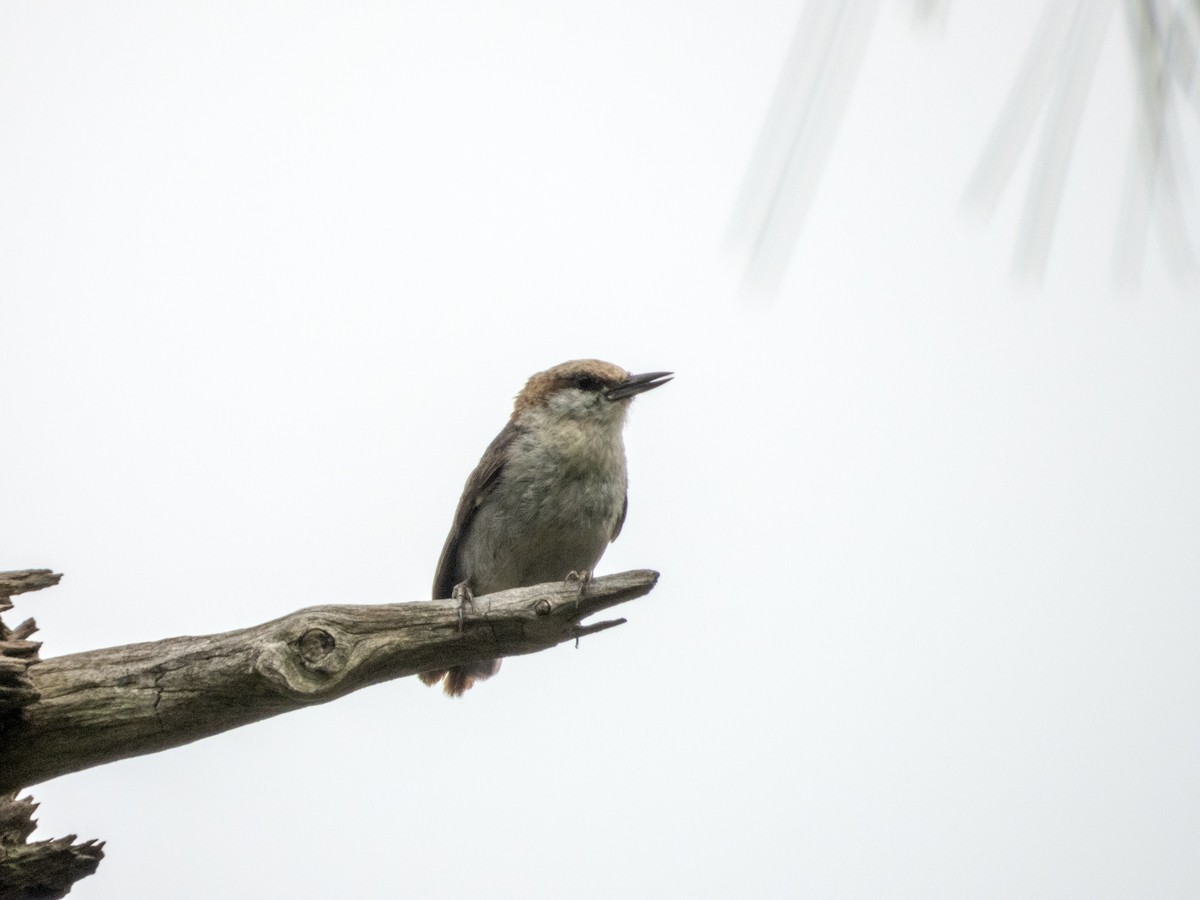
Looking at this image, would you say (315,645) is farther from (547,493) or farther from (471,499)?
(471,499)

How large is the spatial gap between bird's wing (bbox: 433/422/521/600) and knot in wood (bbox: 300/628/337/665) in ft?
8.63

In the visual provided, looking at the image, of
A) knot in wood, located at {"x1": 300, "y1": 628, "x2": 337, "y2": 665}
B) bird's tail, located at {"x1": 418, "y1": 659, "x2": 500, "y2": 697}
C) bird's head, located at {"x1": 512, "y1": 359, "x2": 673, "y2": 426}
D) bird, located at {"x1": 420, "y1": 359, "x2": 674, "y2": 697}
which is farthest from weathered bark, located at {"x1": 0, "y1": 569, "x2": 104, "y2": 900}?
bird's head, located at {"x1": 512, "y1": 359, "x2": 673, "y2": 426}

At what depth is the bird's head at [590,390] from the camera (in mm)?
6504

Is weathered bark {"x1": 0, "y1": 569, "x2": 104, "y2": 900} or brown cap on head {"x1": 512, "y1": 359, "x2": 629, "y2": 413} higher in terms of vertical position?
brown cap on head {"x1": 512, "y1": 359, "x2": 629, "y2": 413}

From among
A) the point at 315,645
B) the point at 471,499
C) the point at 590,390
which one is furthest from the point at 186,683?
the point at 590,390

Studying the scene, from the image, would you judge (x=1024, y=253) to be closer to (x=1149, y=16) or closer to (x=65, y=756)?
(x=1149, y=16)

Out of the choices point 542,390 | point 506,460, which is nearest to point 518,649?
point 506,460

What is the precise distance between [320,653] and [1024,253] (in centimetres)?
287

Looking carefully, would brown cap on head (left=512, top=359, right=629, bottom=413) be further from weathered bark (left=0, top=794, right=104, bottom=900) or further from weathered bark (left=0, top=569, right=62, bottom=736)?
weathered bark (left=0, top=794, right=104, bottom=900)

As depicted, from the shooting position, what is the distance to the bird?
6082 mm

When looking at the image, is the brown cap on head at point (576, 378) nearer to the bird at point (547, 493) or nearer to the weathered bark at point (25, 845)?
the bird at point (547, 493)

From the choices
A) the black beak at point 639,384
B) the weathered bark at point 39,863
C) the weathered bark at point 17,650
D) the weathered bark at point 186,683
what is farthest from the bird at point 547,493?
the weathered bark at point 17,650

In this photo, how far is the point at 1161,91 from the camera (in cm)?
138

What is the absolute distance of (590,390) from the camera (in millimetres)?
6625
